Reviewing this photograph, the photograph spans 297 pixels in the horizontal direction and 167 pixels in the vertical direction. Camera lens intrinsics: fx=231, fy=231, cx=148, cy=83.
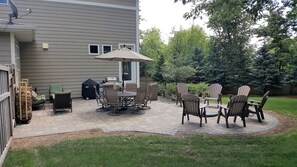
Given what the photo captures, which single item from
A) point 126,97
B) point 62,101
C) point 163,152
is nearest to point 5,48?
point 62,101

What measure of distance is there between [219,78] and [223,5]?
42.8ft

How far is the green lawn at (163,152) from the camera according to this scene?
3553mm

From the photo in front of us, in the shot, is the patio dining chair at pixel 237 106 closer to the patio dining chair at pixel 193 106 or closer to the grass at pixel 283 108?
the patio dining chair at pixel 193 106

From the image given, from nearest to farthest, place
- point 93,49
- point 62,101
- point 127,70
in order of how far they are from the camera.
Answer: point 62,101
point 93,49
point 127,70

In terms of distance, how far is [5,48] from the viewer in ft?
24.2

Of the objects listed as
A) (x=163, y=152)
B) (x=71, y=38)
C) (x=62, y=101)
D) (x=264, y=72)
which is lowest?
(x=163, y=152)

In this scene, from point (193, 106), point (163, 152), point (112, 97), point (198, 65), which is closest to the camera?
point (163, 152)

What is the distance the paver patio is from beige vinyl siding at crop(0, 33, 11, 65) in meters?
1.98

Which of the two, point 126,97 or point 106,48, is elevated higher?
point 106,48

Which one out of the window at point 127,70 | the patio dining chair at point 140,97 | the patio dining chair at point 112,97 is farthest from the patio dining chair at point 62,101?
the window at point 127,70

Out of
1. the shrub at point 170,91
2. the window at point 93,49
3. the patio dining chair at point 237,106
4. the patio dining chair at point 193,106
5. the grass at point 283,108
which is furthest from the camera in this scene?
the shrub at point 170,91

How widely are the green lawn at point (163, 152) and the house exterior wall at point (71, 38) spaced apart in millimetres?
6760

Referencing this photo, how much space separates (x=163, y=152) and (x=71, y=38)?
8.43 metres

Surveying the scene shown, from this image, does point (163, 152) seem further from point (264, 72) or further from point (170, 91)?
point (264, 72)
